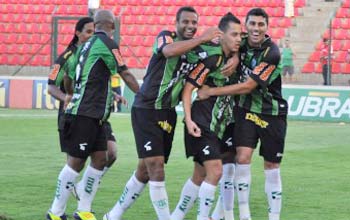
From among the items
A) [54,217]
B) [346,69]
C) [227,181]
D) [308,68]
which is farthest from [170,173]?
[308,68]

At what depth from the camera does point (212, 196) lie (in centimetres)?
936

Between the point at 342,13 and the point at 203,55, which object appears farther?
the point at 342,13

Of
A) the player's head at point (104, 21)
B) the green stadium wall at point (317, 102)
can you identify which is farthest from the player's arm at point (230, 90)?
the green stadium wall at point (317, 102)

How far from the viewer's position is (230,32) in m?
9.65

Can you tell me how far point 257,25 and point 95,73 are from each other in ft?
5.65

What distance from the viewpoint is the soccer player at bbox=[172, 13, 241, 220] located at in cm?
929

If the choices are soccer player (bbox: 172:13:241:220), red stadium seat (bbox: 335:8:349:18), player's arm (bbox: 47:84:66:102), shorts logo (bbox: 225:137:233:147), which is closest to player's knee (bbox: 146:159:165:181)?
soccer player (bbox: 172:13:241:220)

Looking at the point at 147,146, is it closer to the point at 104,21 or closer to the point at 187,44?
the point at 187,44

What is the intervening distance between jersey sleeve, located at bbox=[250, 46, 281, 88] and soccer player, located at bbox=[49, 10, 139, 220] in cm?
122

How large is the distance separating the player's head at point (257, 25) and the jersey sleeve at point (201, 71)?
764mm

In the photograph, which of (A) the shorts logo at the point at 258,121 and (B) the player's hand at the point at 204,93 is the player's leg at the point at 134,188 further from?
(A) the shorts logo at the point at 258,121

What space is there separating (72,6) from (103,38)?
87.2 feet

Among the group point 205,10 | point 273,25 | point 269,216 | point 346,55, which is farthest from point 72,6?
point 269,216

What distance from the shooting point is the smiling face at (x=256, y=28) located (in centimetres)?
990
